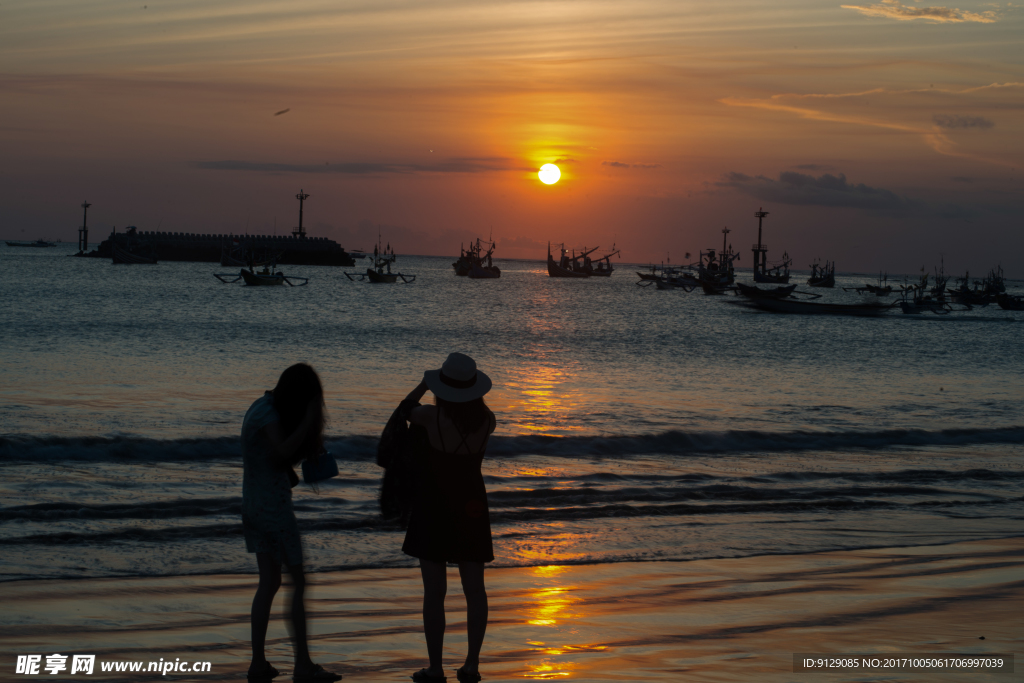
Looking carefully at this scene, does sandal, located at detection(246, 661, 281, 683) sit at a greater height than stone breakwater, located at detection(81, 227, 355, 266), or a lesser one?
lesser

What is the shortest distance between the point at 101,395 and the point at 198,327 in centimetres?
2182

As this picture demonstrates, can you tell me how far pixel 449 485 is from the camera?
4.22m

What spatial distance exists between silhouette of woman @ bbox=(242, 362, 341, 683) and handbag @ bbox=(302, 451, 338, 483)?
4 centimetres

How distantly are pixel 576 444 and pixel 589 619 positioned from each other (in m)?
8.05

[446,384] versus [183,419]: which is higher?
[446,384]

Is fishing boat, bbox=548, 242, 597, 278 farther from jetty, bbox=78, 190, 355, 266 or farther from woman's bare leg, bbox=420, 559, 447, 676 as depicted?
woman's bare leg, bbox=420, 559, 447, 676

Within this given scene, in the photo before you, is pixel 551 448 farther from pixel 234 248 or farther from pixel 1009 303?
pixel 234 248

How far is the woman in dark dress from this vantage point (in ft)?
13.7

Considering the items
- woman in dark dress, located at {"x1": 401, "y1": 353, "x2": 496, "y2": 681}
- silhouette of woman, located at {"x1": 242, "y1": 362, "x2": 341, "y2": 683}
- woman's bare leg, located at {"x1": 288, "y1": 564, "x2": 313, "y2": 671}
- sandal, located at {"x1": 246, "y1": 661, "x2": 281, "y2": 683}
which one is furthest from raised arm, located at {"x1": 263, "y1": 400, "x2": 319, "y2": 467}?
sandal, located at {"x1": 246, "y1": 661, "x2": 281, "y2": 683}

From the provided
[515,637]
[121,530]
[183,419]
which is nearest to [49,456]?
[183,419]

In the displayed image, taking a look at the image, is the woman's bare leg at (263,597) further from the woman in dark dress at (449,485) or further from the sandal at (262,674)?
the woman in dark dress at (449,485)

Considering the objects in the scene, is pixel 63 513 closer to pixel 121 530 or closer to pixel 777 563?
pixel 121 530

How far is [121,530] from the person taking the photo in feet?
25.4

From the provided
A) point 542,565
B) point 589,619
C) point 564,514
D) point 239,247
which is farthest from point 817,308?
point 239,247
